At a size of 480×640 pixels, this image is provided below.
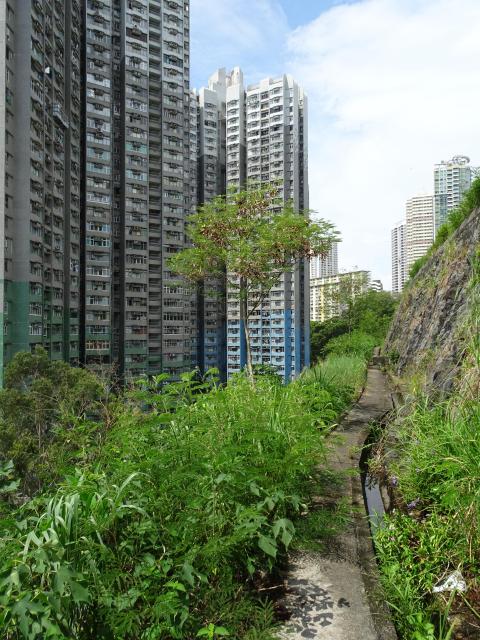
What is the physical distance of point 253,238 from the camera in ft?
26.4

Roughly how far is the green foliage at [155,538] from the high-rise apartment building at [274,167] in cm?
4774

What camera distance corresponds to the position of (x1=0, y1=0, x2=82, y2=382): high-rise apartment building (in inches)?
1091

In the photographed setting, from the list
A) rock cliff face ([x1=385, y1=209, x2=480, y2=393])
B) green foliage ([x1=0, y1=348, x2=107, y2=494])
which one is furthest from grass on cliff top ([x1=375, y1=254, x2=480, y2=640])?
green foliage ([x1=0, y1=348, x2=107, y2=494])

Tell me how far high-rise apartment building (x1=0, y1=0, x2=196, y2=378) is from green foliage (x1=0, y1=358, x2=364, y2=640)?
86.3 ft

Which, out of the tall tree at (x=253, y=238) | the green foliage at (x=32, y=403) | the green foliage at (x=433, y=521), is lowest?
the green foliage at (x=32, y=403)

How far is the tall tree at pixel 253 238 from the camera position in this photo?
25.6ft

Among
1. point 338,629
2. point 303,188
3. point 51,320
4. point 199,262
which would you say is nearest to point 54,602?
point 338,629

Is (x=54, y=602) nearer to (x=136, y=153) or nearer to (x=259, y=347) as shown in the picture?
(x=136, y=153)

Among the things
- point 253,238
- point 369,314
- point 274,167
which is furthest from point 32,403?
point 274,167

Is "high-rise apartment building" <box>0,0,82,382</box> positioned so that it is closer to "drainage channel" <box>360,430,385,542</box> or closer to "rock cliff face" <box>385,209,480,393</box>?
"rock cliff face" <box>385,209,480,393</box>

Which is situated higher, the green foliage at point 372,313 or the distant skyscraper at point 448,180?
the distant skyscraper at point 448,180

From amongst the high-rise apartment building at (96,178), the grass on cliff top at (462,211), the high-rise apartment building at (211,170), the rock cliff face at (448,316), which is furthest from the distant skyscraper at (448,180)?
the high-rise apartment building at (211,170)

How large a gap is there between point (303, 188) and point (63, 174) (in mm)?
31645

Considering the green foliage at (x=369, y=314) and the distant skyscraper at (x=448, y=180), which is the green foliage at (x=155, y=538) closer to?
the green foliage at (x=369, y=314)
